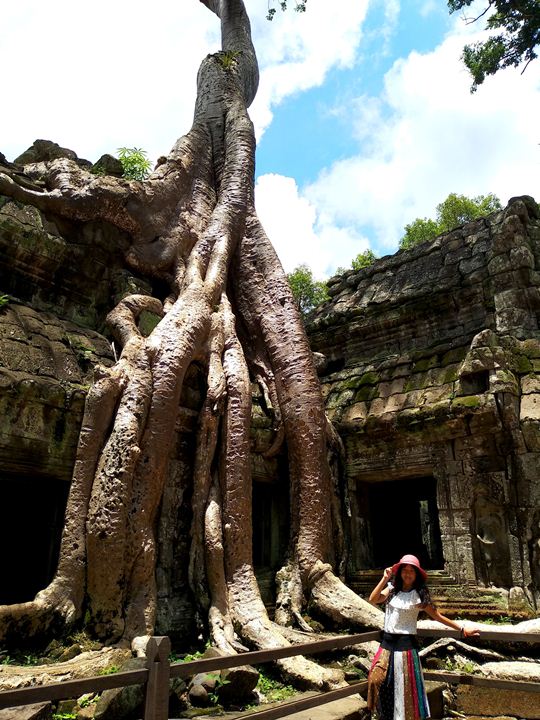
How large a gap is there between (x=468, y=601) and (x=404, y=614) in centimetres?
282

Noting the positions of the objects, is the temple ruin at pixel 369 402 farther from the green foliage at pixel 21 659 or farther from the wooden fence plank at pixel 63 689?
the wooden fence plank at pixel 63 689

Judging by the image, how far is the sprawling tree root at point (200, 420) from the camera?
147 inches

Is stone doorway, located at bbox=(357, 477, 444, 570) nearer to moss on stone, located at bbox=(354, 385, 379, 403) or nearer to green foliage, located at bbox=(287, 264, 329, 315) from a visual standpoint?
moss on stone, located at bbox=(354, 385, 379, 403)

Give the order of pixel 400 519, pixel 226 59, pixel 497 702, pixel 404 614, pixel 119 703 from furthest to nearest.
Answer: pixel 400 519
pixel 226 59
pixel 497 702
pixel 119 703
pixel 404 614

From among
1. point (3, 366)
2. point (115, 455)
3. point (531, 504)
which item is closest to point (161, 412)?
point (115, 455)

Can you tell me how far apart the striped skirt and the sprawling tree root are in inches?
37.1

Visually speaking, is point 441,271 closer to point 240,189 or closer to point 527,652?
point 240,189

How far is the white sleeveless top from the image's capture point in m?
2.64

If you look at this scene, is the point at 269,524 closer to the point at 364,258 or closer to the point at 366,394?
the point at 366,394

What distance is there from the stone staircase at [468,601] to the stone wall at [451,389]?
113mm

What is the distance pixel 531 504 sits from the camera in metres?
5.06

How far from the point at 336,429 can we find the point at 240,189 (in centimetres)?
296

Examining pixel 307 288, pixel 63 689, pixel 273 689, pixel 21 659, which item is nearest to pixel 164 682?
pixel 63 689

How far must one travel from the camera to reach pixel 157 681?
2.04 metres
